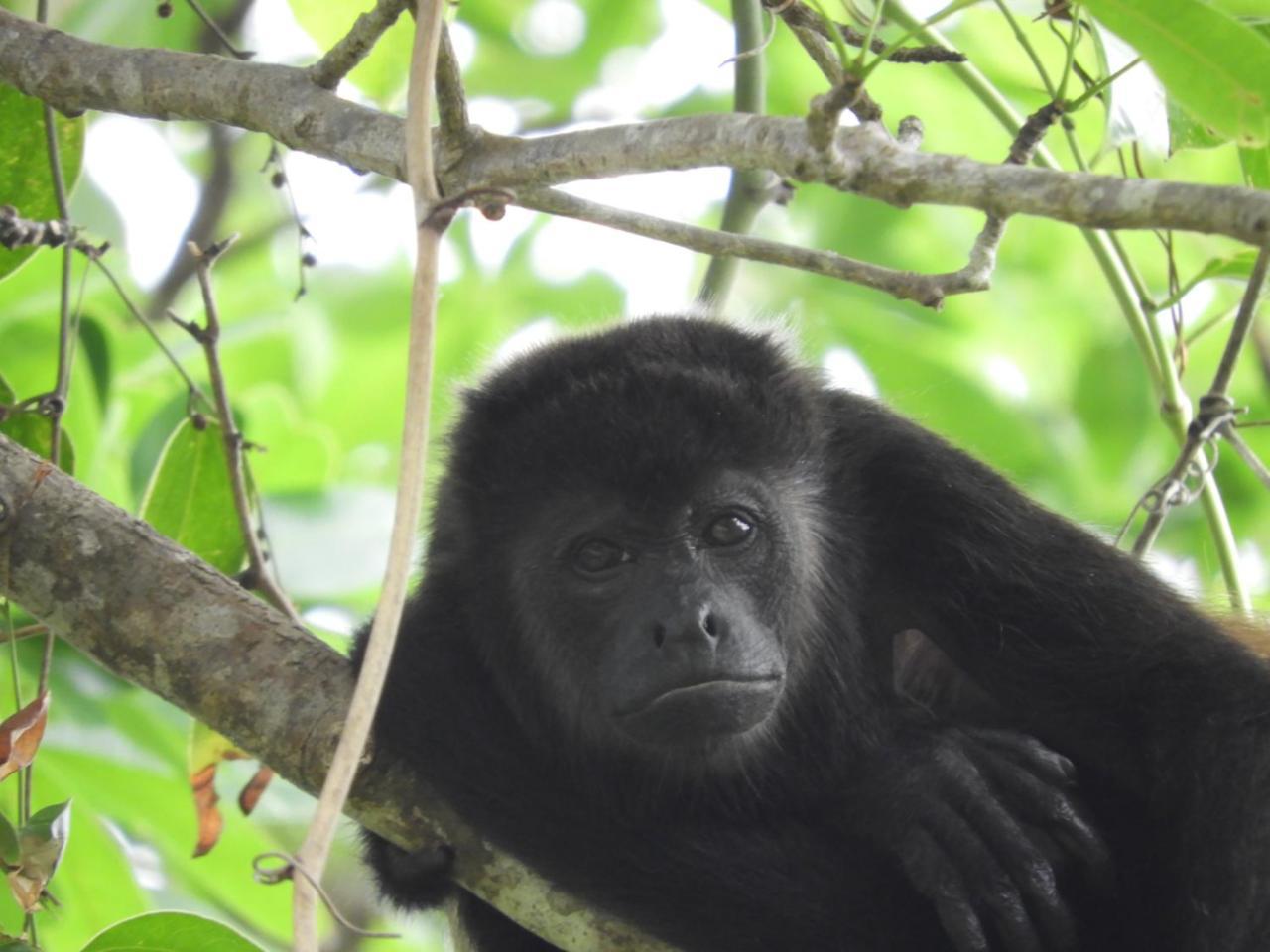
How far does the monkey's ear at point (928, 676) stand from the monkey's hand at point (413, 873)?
1.26 m

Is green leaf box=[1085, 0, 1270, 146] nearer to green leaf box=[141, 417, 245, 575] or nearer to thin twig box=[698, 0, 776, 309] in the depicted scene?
thin twig box=[698, 0, 776, 309]

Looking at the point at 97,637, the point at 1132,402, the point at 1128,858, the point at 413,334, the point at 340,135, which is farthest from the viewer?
the point at 1132,402

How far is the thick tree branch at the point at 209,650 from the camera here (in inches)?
118

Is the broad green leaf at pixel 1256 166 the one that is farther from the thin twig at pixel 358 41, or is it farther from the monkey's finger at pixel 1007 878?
the thin twig at pixel 358 41

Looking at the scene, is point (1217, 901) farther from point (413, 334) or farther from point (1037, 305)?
point (1037, 305)

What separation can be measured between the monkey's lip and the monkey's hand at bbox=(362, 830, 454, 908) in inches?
20.0

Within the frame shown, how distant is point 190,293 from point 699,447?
4.28m

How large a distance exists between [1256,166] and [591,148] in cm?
164

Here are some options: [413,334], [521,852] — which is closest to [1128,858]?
[521,852]

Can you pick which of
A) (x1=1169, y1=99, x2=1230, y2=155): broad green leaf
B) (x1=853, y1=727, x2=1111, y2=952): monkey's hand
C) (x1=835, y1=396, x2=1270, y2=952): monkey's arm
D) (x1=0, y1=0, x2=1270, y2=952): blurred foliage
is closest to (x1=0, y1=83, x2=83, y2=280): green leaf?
(x1=0, y1=0, x2=1270, y2=952): blurred foliage

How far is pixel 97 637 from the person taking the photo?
10.1 feet

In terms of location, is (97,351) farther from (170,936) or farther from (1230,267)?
(1230,267)

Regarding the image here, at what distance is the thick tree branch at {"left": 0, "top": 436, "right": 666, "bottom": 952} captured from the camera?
Answer: 2986 millimetres

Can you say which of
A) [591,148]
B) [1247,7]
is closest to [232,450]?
[591,148]
